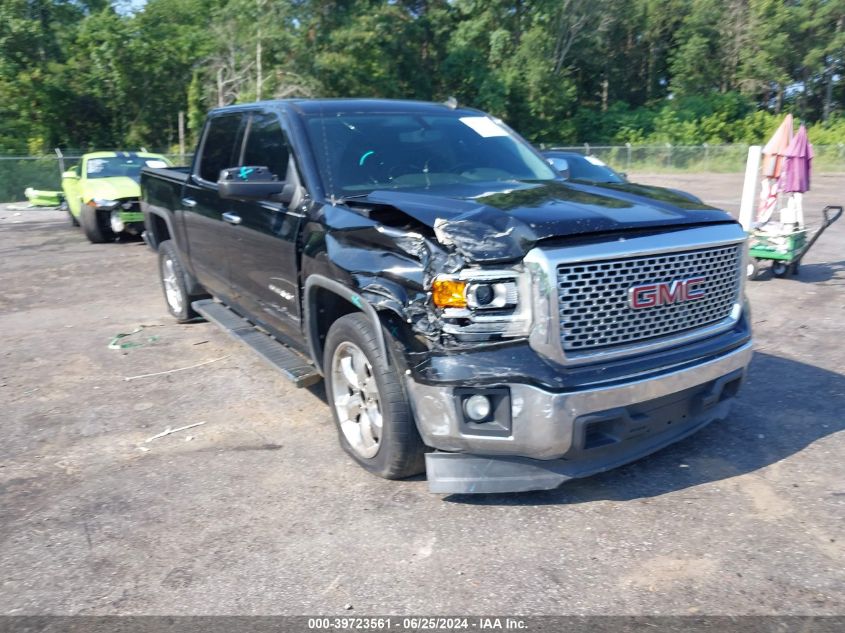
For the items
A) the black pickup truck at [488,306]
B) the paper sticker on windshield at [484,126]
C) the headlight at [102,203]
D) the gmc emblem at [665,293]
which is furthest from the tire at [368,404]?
the headlight at [102,203]

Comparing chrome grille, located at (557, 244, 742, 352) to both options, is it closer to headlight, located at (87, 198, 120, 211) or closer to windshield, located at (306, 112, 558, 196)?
windshield, located at (306, 112, 558, 196)

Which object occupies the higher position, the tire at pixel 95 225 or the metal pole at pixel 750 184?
the metal pole at pixel 750 184

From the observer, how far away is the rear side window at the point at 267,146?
499 cm

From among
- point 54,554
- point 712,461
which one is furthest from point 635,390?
point 54,554

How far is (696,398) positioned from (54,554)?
315cm

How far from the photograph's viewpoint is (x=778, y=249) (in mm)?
9531

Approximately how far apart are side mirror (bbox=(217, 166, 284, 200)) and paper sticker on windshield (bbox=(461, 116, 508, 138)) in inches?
58.7

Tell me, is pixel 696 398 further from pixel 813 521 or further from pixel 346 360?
pixel 346 360

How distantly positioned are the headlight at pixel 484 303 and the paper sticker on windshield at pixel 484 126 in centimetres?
226

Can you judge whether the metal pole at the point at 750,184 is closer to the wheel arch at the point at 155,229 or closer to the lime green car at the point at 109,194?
the wheel arch at the point at 155,229

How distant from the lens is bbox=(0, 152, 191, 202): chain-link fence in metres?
25.0

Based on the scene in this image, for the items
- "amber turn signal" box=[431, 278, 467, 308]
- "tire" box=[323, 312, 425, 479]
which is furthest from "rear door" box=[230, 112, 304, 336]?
"amber turn signal" box=[431, 278, 467, 308]

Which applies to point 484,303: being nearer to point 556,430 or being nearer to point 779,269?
point 556,430

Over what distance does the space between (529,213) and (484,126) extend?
2123mm
